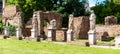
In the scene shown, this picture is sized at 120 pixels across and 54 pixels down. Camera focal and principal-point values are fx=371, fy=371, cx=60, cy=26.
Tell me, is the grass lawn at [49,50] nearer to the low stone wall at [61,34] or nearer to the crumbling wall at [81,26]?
the low stone wall at [61,34]

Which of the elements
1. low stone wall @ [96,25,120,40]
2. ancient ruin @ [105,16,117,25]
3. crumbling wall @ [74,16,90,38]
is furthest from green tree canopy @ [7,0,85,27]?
low stone wall @ [96,25,120,40]

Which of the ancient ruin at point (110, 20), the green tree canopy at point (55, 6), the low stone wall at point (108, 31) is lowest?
the low stone wall at point (108, 31)

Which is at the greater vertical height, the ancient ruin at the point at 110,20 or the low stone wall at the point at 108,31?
the ancient ruin at the point at 110,20

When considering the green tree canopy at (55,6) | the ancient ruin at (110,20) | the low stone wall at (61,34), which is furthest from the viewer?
the green tree canopy at (55,6)

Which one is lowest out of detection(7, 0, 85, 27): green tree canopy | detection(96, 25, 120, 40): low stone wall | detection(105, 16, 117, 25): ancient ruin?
detection(96, 25, 120, 40): low stone wall

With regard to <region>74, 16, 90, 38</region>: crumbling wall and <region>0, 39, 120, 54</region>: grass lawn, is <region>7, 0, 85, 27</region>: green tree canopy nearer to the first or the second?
<region>74, 16, 90, 38</region>: crumbling wall

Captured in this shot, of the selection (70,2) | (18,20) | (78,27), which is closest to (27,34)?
(18,20)

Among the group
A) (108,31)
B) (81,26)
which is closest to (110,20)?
(108,31)

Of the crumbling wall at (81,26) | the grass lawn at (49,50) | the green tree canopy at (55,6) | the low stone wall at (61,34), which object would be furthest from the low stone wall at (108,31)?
the grass lawn at (49,50)

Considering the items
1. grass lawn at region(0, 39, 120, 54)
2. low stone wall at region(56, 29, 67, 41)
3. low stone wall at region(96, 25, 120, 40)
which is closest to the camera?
grass lawn at region(0, 39, 120, 54)

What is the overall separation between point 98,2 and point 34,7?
14477 mm

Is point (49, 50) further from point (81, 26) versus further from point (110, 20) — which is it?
point (110, 20)

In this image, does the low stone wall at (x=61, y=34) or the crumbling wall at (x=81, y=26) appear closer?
the low stone wall at (x=61, y=34)

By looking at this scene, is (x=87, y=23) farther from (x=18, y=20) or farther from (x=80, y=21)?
(x=18, y=20)
